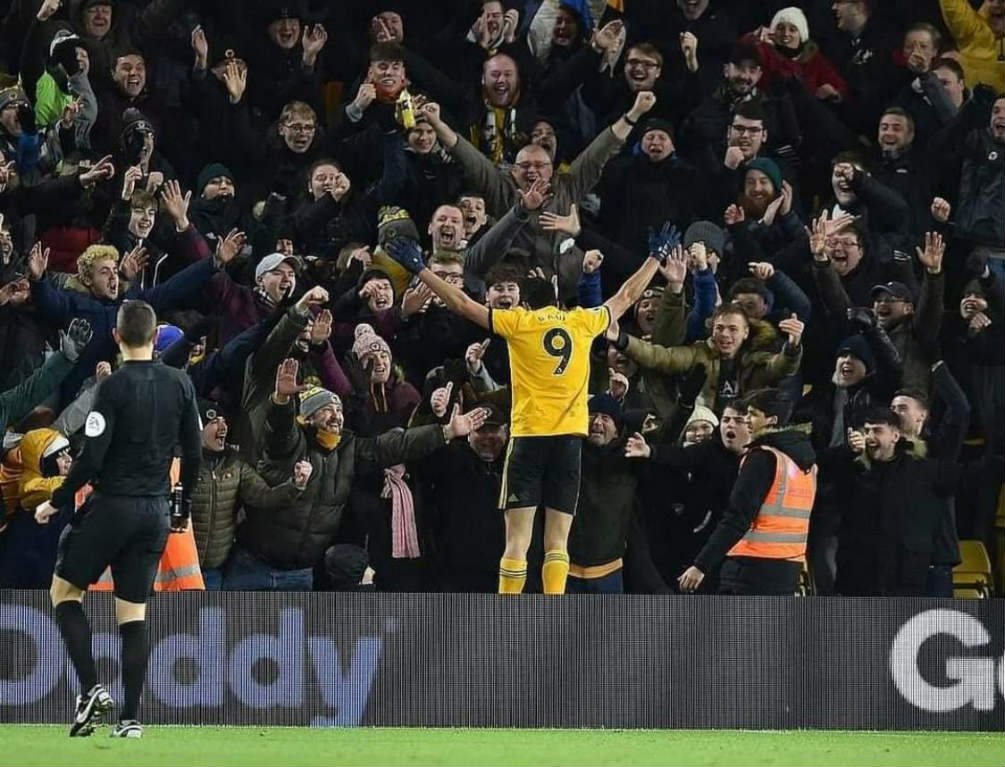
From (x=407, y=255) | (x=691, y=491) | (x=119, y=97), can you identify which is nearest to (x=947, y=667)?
(x=691, y=491)

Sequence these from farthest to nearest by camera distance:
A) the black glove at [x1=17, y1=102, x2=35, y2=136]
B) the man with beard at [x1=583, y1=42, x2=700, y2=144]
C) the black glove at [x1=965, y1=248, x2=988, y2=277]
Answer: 1. the man with beard at [x1=583, y1=42, x2=700, y2=144]
2. the black glove at [x1=965, y1=248, x2=988, y2=277]
3. the black glove at [x1=17, y1=102, x2=35, y2=136]

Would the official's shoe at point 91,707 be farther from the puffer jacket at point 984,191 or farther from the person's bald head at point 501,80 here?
the puffer jacket at point 984,191

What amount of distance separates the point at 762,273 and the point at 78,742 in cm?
583

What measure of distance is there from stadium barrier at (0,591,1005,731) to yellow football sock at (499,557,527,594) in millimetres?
891

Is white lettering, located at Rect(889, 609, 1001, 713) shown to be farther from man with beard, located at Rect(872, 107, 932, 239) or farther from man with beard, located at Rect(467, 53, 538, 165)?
man with beard, located at Rect(467, 53, 538, 165)

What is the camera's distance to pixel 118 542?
29.9 ft

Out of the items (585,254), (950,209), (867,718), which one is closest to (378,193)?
(585,254)

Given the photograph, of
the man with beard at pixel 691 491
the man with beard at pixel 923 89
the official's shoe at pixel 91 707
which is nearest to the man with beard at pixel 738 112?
the man with beard at pixel 923 89

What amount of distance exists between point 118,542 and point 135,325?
3.09 ft

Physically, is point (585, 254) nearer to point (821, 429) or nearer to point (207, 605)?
point (821, 429)

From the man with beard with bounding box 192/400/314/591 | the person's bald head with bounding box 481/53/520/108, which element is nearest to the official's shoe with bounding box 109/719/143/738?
the man with beard with bounding box 192/400/314/591

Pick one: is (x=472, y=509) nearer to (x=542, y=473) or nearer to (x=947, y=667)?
(x=542, y=473)

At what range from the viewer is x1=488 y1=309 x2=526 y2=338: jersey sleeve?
11.6 meters

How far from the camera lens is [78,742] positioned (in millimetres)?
9188
